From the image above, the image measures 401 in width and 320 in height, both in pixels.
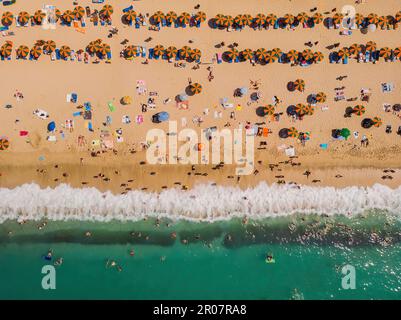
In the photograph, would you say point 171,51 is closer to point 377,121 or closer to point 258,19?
point 258,19

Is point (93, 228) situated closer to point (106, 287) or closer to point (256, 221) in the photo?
point (106, 287)

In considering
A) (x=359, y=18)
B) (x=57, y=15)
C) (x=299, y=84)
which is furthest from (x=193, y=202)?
(x=359, y=18)

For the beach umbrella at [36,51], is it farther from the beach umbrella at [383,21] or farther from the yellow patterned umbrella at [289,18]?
the beach umbrella at [383,21]

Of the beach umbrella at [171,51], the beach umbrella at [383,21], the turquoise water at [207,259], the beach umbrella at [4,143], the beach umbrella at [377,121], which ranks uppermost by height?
the beach umbrella at [383,21]

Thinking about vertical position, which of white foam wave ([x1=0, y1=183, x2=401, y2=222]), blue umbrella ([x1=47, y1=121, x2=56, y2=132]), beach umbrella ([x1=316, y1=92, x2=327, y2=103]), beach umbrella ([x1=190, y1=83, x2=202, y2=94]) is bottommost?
white foam wave ([x1=0, y1=183, x2=401, y2=222])

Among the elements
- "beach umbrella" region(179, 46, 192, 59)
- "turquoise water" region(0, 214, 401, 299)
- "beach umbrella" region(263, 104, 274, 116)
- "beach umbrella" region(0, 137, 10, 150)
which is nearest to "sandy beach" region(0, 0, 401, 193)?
"beach umbrella" region(0, 137, 10, 150)

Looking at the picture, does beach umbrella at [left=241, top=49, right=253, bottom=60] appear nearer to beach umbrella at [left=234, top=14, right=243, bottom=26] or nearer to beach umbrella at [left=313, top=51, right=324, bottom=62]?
beach umbrella at [left=234, top=14, right=243, bottom=26]

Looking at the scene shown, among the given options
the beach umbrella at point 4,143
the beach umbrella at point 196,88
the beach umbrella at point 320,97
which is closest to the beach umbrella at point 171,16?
the beach umbrella at point 196,88
